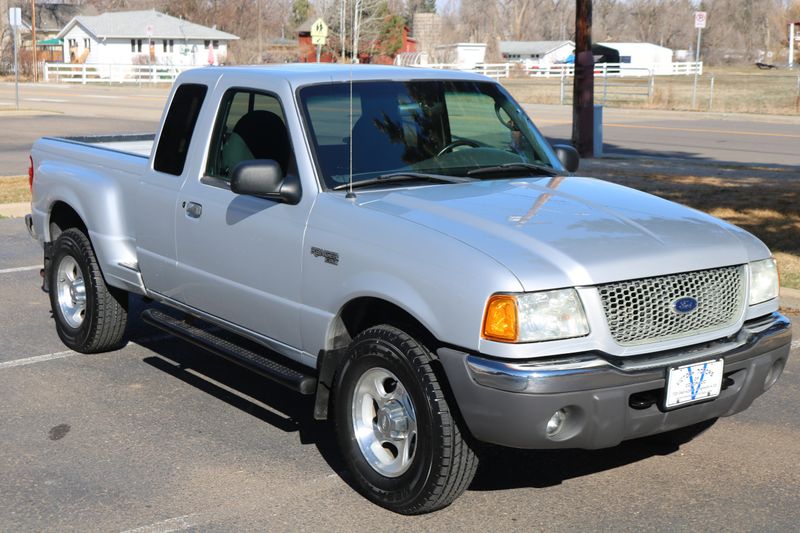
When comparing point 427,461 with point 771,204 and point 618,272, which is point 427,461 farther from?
A: point 771,204

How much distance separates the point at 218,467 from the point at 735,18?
472 feet

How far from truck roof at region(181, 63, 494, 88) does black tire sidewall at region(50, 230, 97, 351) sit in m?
1.56

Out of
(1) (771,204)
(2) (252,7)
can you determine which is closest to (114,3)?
(2) (252,7)

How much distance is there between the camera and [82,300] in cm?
750

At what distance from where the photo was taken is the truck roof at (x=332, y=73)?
5754 mm

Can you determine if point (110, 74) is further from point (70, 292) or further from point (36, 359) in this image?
point (36, 359)

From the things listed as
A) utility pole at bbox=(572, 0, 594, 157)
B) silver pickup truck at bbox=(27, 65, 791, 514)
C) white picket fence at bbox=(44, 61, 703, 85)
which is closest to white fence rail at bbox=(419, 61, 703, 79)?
white picket fence at bbox=(44, 61, 703, 85)

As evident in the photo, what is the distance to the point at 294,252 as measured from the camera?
5273 millimetres

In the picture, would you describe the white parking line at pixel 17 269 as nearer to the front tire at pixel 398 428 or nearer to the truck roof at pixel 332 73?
the truck roof at pixel 332 73

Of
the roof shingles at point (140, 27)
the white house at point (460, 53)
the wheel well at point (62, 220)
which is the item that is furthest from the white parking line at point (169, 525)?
the roof shingles at point (140, 27)

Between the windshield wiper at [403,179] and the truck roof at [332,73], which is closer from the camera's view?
the windshield wiper at [403,179]

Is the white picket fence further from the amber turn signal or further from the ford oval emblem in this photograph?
the amber turn signal

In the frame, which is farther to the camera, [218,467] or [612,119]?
[612,119]

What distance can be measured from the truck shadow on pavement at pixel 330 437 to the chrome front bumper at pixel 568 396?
0.40 metres
